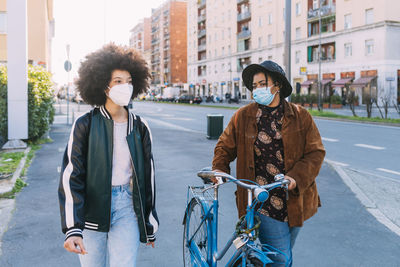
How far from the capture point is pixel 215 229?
3041 millimetres

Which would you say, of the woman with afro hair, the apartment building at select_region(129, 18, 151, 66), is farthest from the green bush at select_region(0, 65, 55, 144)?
the apartment building at select_region(129, 18, 151, 66)

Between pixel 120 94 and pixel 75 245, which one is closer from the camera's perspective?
pixel 75 245

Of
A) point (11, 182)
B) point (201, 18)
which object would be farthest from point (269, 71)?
point (201, 18)

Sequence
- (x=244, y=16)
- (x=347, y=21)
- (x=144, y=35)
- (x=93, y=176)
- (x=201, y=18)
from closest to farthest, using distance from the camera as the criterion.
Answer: (x=93, y=176) → (x=347, y=21) → (x=244, y=16) → (x=201, y=18) → (x=144, y=35)

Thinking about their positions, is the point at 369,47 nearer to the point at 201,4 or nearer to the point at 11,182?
the point at 11,182

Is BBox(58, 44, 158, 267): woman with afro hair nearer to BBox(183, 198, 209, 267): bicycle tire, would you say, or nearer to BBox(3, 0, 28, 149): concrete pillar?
BBox(183, 198, 209, 267): bicycle tire

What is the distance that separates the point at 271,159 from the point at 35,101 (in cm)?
1103

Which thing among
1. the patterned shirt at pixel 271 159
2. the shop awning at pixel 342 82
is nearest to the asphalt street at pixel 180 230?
the patterned shirt at pixel 271 159

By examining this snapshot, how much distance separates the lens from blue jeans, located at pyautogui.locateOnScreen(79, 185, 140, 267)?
2.64 metres

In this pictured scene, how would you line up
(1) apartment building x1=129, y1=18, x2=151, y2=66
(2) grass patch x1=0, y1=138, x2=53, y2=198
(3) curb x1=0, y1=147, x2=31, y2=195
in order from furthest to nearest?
(1) apartment building x1=129, y1=18, x2=151, y2=66, (2) grass patch x1=0, y1=138, x2=53, y2=198, (3) curb x1=0, y1=147, x2=31, y2=195

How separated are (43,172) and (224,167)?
6.53m

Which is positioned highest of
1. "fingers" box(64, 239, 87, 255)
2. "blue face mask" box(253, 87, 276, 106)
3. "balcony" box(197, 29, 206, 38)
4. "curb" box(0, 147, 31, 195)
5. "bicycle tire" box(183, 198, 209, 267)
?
"balcony" box(197, 29, 206, 38)

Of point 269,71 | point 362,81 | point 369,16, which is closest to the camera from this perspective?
point 269,71

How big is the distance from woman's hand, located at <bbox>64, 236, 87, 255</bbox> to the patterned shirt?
1.17m
